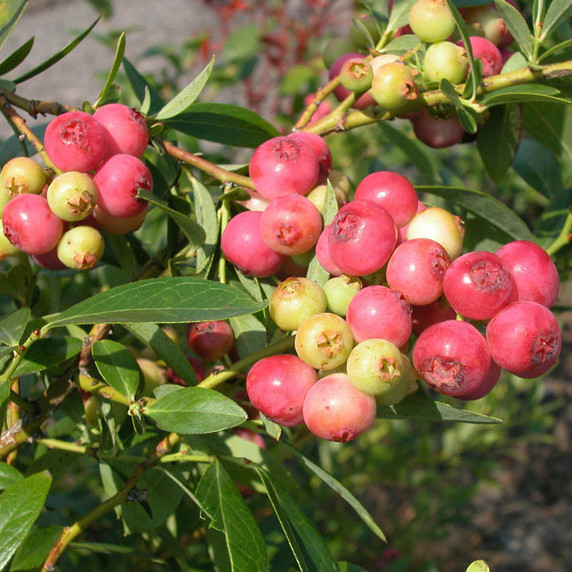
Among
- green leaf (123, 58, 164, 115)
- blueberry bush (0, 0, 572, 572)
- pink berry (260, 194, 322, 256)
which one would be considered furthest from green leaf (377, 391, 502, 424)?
green leaf (123, 58, 164, 115)

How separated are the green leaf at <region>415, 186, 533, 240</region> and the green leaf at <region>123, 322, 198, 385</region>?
0.40 m

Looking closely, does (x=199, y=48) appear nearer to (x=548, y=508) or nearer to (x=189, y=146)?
(x=189, y=146)

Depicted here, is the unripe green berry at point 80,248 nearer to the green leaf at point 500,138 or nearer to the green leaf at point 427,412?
the green leaf at point 427,412

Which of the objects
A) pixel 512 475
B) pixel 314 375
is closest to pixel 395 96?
pixel 314 375

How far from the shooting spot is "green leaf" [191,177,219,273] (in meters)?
0.85

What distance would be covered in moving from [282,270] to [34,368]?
12.7 inches

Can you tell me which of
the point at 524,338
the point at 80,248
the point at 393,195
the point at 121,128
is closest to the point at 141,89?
the point at 121,128

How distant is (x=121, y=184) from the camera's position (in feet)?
2.52

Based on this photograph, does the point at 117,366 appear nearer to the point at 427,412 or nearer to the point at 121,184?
the point at 121,184

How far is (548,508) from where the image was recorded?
327cm

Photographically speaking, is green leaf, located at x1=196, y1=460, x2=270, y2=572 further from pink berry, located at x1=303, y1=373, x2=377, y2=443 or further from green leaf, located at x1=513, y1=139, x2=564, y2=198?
green leaf, located at x1=513, y1=139, x2=564, y2=198

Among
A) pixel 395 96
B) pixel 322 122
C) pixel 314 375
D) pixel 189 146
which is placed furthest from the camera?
pixel 189 146

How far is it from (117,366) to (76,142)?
0.83ft

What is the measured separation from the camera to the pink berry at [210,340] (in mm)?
848
